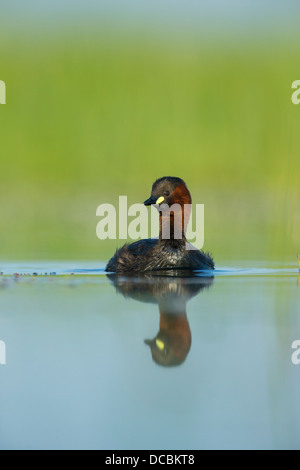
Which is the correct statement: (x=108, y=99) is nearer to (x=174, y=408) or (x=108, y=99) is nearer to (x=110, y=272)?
(x=110, y=272)

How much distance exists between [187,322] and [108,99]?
10.8 meters

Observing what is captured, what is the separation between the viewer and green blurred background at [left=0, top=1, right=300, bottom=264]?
43.8ft

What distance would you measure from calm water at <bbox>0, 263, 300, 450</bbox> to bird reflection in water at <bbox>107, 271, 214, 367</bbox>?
0.01 m

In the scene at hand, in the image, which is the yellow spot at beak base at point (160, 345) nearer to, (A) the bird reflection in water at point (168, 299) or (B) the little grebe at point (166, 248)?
(A) the bird reflection in water at point (168, 299)

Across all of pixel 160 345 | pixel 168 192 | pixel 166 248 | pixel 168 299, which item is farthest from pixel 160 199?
pixel 160 345

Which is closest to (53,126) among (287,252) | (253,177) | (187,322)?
(253,177)

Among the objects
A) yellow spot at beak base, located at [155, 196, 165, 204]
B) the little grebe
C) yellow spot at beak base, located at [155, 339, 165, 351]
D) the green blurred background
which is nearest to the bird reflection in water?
yellow spot at beak base, located at [155, 339, 165, 351]

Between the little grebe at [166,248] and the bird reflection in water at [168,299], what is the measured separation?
0.20 metres

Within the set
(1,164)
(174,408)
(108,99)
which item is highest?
(108,99)

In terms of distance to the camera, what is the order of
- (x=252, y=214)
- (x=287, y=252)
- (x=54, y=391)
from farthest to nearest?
(x=252, y=214)
(x=287, y=252)
(x=54, y=391)

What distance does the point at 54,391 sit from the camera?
3510mm

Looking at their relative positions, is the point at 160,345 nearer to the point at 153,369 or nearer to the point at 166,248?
the point at 153,369

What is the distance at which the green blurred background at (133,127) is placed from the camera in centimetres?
1334

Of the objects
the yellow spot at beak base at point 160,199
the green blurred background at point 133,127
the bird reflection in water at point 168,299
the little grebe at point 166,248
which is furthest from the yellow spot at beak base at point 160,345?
the green blurred background at point 133,127
